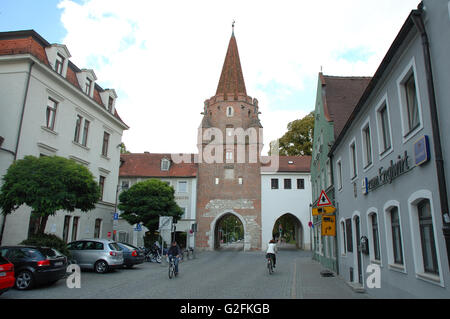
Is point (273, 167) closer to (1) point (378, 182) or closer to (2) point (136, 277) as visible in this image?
(2) point (136, 277)

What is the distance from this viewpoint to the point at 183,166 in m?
44.0

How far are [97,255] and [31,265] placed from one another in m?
5.55

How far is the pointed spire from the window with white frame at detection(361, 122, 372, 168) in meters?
36.5

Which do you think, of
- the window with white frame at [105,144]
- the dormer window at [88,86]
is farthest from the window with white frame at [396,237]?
the window with white frame at [105,144]

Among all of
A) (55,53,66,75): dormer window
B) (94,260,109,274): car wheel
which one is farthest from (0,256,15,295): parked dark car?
(55,53,66,75): dormer window

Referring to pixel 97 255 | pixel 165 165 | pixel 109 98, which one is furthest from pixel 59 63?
pixel 165 165

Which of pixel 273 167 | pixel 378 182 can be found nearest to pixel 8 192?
pixel 378 182

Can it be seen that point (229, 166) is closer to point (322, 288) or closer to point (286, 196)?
point (286, 196)

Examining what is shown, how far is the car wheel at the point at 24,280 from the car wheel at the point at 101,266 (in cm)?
535

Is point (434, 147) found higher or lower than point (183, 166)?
lower

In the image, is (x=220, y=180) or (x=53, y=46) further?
(x=220, y=180)

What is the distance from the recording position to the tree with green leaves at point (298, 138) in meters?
46.9

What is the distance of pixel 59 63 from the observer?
2152 cm

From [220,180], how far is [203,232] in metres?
6.81
